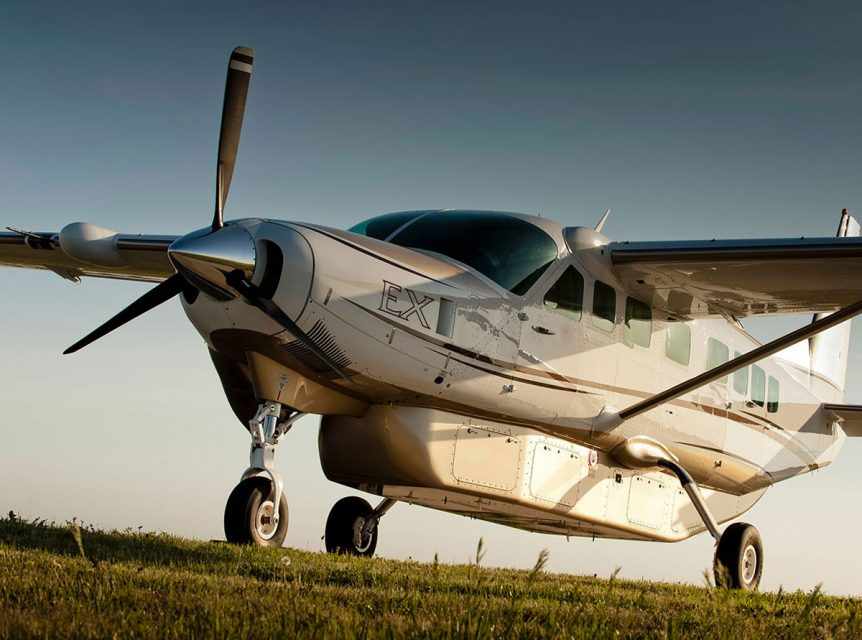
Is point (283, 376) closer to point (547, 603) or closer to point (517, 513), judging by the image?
point (517, 513)

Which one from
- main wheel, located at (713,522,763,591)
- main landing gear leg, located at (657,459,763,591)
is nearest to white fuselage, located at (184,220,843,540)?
main landing gear leg, located at (657,459,763,591)

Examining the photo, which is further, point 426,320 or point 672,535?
point 672,535

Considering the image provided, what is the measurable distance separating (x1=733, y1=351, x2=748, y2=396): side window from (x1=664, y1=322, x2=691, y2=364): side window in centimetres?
132

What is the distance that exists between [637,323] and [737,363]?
1441 millimetres

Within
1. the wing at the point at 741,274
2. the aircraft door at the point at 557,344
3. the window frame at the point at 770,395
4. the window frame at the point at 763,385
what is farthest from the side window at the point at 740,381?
the aircraft door at the point at 557,344

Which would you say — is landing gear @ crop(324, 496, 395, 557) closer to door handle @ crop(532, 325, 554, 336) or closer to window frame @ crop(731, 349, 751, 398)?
door handle @ crop(532, 325, 554, 336)

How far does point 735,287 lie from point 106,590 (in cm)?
886

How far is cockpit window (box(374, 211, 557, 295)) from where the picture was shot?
10.2m

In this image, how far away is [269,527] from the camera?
30.2 ft

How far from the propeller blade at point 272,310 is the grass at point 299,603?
1821mm

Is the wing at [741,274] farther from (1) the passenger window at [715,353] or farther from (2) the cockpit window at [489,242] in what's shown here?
(2) the cockpit window at [489,242]

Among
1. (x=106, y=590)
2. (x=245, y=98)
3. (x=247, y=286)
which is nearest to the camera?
(x=106, y=590)

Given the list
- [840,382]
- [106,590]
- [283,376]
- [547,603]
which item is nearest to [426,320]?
[283,376]

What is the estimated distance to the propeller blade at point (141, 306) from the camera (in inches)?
388
